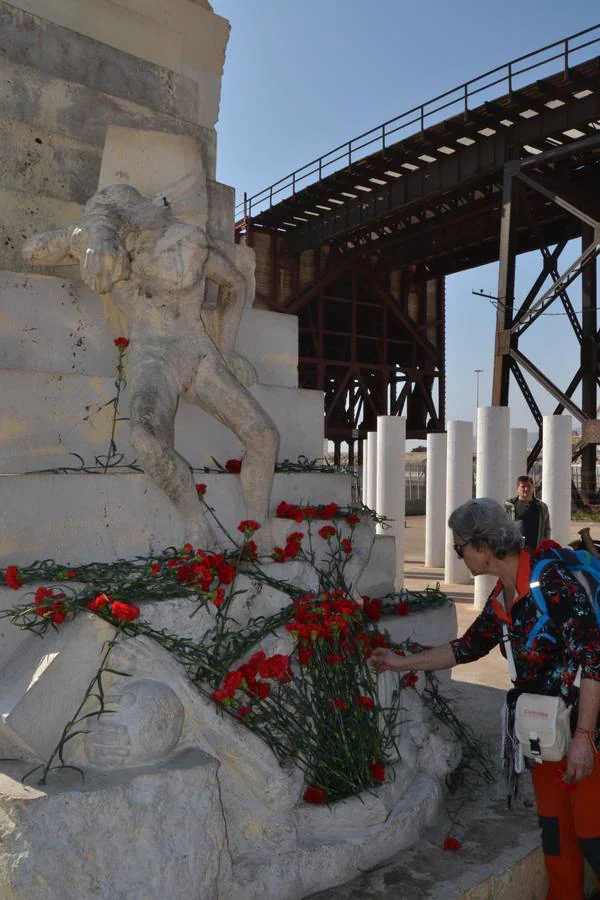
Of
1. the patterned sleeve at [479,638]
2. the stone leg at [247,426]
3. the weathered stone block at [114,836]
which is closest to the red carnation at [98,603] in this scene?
the weathered stone block at [114,836]

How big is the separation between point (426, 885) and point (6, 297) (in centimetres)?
323

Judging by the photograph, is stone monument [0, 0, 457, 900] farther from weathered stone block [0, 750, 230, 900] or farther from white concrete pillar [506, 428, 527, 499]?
white concrete pillar [506, 428, 527, 499]

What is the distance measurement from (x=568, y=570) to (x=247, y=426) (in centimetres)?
175

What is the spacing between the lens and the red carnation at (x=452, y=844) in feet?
10.4

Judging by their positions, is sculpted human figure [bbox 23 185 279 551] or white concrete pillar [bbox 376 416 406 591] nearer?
sculpted human figure [bbox 23 185 279 551]

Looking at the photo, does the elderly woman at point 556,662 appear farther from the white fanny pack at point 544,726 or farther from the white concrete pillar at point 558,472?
the white concrete pillar at point 558,472

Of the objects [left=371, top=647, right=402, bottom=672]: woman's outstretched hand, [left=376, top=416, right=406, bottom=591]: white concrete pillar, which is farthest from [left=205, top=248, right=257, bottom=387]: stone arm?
[left=376, top=416, right=406, bottom=591]: white concrete pillar

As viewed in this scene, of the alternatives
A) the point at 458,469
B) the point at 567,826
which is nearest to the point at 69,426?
the point at 567,826

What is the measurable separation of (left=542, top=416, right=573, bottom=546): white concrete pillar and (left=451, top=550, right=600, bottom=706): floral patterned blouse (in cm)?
782

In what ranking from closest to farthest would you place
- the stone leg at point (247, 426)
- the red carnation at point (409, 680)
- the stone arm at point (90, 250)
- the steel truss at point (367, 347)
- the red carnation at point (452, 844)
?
the red carnation at point (452, 844), the stone arm at point (90, 250), the red carnation at point (409, 680), the stone leg at point (247, 426), the steel truss at point (367, 347)

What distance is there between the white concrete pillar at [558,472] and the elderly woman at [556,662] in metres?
7.72

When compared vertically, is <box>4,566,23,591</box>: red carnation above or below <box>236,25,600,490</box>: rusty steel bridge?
below

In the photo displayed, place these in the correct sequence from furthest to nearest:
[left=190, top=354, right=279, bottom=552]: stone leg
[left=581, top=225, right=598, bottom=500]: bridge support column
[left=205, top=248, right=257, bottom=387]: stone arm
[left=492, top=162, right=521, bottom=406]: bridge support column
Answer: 1. [left=581, top=225, right=598, bottom=500]: bridge support column
2. [left=492, top=162, right=521, bottom=406]: bridge support column
3. [left=205, top=248, right=257, bottom=387]: stone arm
4. [left=190, top=354, right=279, bottom=552]: stone leg

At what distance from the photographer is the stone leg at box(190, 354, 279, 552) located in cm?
386
